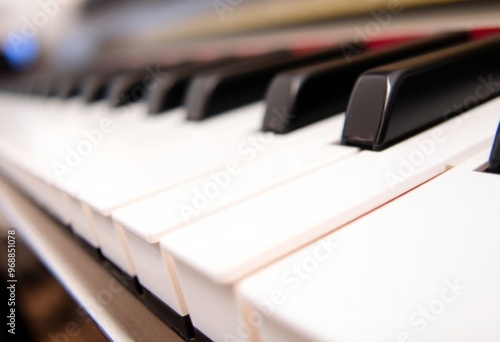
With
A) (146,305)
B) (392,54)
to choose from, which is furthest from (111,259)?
(392,54)

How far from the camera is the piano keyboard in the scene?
8.8 inches

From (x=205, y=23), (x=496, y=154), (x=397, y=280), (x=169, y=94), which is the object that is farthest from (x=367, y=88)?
(x=205, y=23)

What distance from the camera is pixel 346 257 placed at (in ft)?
0.85

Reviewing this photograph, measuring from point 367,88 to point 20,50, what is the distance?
3.95m

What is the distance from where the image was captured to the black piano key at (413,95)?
46cm

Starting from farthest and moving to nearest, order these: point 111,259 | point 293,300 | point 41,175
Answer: point 41,175 → point 111,259 → point 293,300

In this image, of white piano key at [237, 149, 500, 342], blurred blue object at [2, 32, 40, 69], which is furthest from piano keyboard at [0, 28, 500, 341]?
blurred blue object at [2, 32, 40, 69]

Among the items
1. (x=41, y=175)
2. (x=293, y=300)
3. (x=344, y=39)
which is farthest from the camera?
(x=344, y=39)

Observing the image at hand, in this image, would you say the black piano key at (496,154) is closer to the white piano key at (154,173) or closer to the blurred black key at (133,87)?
the white piano key at (154,173)

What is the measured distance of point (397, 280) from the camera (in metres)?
0.23

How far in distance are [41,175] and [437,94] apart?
52 cm

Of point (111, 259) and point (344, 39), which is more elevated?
point (344, 39)

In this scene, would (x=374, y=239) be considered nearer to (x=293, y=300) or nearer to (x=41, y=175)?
(x=293, y=300)

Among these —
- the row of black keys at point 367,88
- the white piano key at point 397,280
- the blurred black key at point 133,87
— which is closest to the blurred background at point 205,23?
the row of black keys at point 367,88
